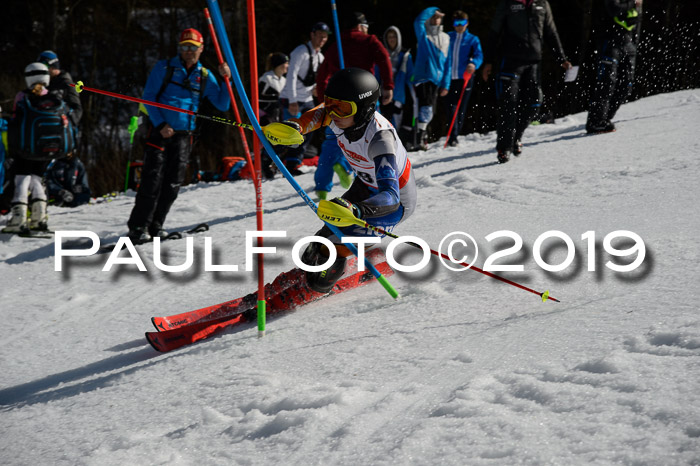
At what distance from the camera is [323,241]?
407cm

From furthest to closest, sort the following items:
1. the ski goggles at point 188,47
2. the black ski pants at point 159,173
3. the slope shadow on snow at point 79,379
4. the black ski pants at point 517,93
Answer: the black ski pants at point 517,93, the black ski pants at point 159,173, the ski goggles at point 188,47, the slope shadow on snow at point 79,379

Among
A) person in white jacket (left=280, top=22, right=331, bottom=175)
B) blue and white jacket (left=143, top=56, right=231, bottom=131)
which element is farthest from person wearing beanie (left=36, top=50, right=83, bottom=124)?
person in white jacket (left=280, top=22, right=331, bottom=175)

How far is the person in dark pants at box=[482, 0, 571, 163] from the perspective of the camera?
7.27 metres

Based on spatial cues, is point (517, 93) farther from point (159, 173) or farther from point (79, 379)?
point (79, 379)

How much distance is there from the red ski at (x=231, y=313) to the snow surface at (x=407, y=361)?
3.8 inches

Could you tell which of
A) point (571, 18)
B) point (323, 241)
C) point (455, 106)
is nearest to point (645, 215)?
point (323, 241)

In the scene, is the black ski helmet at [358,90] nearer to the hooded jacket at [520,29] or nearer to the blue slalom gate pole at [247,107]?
the blue slalom gate pole at [247,107]

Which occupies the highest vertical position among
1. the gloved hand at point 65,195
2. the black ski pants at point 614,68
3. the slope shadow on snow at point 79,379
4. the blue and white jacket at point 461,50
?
the blue and white jacket at point 461,50

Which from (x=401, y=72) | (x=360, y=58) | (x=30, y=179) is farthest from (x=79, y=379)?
(x=401, y=72)

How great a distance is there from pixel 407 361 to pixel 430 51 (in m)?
7.01

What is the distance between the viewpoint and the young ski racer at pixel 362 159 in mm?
Result: 3551

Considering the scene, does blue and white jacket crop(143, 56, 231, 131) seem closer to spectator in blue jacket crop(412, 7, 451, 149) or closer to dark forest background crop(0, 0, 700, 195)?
spectator in blue jacket crop(412, 7, 451, 149)

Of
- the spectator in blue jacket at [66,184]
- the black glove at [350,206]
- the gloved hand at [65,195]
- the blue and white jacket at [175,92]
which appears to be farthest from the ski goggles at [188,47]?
the gloved hand at [65,195]

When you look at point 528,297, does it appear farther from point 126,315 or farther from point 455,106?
point 455,106
